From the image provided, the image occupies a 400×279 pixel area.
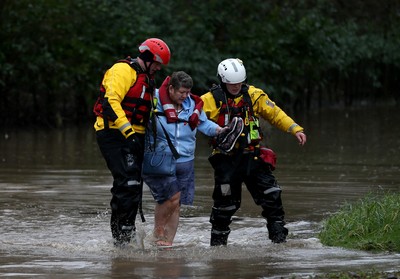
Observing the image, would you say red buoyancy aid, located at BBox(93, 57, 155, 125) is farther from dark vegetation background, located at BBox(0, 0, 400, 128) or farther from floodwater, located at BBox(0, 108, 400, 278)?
dark vegetation background, located at BBox(0, 0, 400, 128)

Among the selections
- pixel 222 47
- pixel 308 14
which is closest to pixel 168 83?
pixel 222 47

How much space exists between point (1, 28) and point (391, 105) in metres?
20.4

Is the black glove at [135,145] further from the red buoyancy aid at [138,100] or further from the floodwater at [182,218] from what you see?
the floodwater at [182,218]

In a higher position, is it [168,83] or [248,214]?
[168,83]

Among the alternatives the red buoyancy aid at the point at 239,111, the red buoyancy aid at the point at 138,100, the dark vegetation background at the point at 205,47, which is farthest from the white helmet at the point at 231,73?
the dark vegetation background at the point at 205,47

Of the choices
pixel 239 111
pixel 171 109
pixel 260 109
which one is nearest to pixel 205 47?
pixel 260 109

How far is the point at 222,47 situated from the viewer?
40406 millimetres

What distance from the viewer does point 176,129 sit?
11.6m

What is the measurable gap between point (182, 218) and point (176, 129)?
2671mm

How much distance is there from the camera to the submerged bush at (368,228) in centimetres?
1126

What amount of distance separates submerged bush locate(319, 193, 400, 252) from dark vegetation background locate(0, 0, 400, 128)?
20050mm

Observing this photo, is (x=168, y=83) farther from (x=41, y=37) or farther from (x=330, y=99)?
(x=330, y=99)

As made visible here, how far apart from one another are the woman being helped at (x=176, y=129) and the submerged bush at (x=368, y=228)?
1.49m

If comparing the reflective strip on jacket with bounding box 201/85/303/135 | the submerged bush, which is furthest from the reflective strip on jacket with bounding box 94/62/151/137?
the submerged bush
